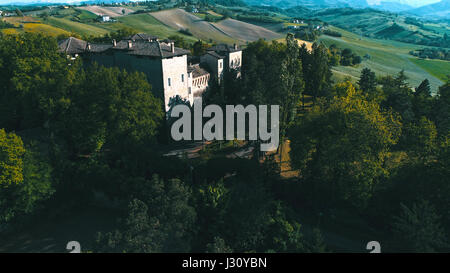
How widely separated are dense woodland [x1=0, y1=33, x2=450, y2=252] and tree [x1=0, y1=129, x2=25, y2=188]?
3.9 inches

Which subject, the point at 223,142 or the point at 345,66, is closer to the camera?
the point at 223,142

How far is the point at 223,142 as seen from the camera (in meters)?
45.8

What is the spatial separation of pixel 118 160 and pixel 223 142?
16825 millimetres

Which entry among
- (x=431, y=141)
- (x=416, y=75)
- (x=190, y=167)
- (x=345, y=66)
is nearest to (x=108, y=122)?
(x=190, y=167)

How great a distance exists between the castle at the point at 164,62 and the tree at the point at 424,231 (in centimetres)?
3499

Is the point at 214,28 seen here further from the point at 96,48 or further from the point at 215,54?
the point at 96,48

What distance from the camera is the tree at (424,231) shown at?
23.1m

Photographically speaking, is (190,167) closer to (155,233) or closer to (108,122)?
(108,122)

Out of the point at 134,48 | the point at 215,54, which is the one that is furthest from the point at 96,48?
the point at 215,54

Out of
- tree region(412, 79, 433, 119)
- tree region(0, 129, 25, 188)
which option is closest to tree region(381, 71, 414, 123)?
tree region(412, 79, 433, 119)

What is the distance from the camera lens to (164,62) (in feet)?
145

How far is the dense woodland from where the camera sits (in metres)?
24.7

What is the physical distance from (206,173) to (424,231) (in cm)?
2169

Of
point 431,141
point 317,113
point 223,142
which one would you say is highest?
point 317,113
